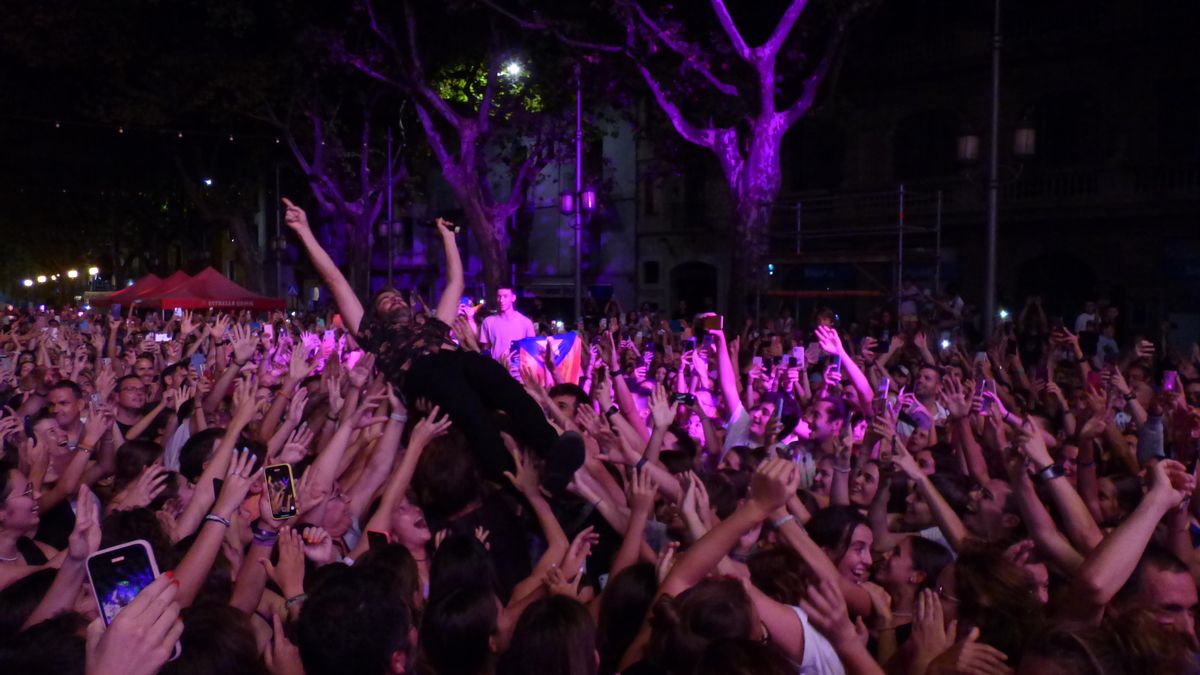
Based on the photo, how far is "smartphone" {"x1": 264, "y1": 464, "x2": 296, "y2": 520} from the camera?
12.1ft

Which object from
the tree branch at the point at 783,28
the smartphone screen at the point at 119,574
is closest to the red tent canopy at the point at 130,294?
the tree branch at the point at 783,28

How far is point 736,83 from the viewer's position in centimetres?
2023

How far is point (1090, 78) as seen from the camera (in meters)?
22.5

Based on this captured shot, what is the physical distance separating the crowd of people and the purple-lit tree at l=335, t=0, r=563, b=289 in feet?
47.6

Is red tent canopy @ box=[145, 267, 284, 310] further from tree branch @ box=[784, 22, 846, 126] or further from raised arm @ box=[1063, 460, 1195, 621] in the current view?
raised arm @ box=[1063, 460, 1195, 621]

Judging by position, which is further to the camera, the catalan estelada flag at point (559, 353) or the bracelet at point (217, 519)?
the catalan estelada flag at point (559, 353)

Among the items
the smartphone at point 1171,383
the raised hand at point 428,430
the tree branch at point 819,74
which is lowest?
the smartphone at point 1171,383

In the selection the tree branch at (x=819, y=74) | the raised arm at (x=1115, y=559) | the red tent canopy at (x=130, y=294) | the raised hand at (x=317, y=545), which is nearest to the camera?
the raised arm at (x=1115, y=559)

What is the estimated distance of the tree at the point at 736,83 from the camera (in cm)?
1722

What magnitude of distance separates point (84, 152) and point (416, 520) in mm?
35265

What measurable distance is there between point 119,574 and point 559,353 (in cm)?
579

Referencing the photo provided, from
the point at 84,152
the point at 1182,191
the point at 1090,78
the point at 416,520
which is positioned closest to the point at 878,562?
the point at 416,520

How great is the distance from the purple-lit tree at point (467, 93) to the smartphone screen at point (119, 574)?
18.2 metres

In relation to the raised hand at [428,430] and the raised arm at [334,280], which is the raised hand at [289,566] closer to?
the raised hand at [428,430]
